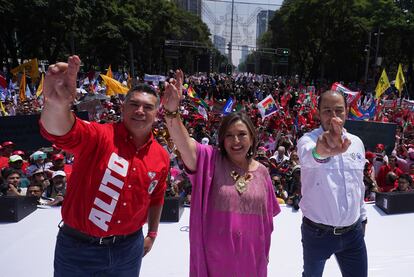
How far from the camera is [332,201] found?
2.37 m

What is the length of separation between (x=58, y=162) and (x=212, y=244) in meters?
4.62

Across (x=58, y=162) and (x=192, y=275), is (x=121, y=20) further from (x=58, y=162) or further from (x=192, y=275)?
(x=192, y=275)

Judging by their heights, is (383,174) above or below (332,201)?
below

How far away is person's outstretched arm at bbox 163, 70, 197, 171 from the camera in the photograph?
2057 mm

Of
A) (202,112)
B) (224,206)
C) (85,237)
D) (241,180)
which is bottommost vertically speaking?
(202,112)

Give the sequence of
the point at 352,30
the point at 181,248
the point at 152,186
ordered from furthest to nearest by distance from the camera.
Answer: the point at 352,30 < the point at 181,248 < the point at 152,186

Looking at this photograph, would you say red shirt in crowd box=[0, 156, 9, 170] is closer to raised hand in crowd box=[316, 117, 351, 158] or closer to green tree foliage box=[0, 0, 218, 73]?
raised hand in crowd box=[316, 117, 351, 158]

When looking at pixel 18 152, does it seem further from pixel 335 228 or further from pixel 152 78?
pixel 152 78

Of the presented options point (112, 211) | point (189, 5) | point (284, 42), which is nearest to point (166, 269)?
point (112, 211)

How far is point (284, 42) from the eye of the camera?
157 feet

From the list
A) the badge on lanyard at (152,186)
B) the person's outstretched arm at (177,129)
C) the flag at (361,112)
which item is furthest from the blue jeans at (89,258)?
the flag at (361,112)

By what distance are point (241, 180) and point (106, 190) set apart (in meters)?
0.71

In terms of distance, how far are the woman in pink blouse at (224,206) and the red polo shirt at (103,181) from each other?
0.27 m

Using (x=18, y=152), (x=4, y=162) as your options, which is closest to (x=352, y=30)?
(x=18, y=152)
